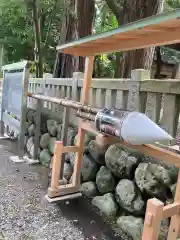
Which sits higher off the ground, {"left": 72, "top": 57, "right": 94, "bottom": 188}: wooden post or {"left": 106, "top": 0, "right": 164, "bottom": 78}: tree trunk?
{"left": 106, "top": 0, "right": 164, "bottom": 78}: tree trunk

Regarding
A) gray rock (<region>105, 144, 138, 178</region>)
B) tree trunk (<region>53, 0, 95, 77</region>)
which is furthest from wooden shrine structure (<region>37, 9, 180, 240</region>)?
tree trunk (<region>53, 0, 95, 77</region>)

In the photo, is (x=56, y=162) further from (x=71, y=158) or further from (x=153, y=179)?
(x=153, y=179)

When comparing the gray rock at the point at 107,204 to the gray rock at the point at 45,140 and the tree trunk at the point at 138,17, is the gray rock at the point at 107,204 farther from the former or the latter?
the tree trunk at the point at 138,17

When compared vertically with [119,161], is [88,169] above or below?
below

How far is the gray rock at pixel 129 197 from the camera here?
2.72 m

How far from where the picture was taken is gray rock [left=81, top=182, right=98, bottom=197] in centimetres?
340

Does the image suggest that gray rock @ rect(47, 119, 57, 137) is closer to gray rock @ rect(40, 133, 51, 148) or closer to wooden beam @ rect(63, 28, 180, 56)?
gray rock @ rect(40, 133, 51, 148)

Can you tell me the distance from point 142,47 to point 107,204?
1.81 metres

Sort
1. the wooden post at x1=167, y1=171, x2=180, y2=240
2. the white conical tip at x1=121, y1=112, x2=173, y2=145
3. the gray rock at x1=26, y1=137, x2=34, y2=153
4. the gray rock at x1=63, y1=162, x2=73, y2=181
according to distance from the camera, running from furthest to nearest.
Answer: the gray rock at x1=26, y1=137, x2=34, y2=153 → the gray rock at x1=63, y1=162, x2=73, y2=181 → the white conical tip at x1=121, y1=112, x2=173, y2=145 → the wooden post at x1=167, y1=171, x2=180, y2=240

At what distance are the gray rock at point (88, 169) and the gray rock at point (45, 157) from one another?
1.17 m

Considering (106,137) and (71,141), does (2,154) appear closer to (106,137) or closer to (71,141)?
(71,141)

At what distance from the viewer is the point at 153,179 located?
103 inches

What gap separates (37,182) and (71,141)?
2.67 ft

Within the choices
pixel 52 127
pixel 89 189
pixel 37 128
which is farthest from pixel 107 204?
pixel 37 128
